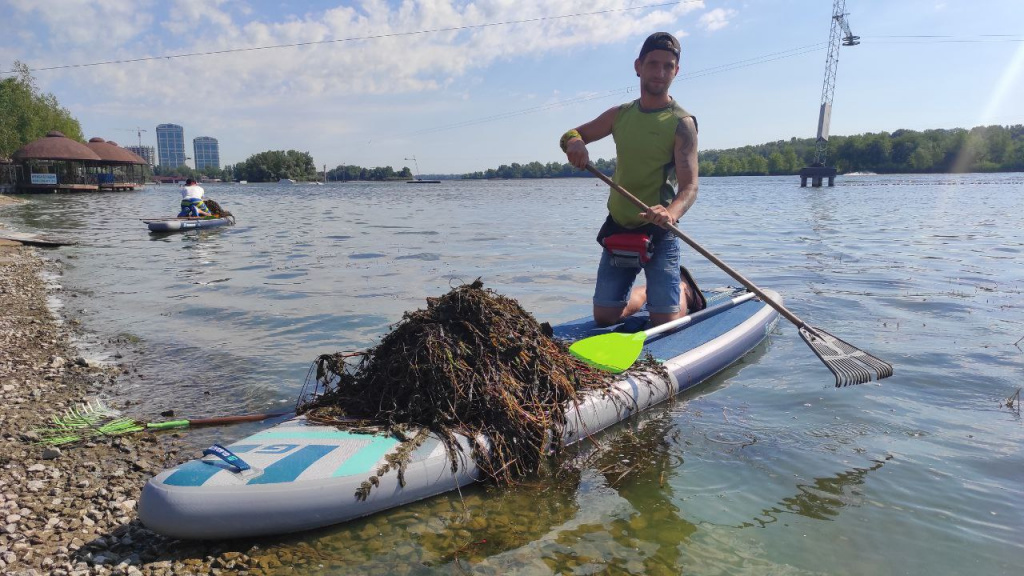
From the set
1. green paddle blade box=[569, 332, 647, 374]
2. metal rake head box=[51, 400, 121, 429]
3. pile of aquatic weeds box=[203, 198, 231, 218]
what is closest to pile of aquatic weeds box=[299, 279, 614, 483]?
green paddle blade box=[569, 332, 647, 374]

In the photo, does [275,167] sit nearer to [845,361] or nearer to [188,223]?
[188,223]

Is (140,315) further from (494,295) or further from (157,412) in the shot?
(494,295)

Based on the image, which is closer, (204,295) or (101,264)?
(204,295)

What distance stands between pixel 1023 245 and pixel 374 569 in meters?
16.5

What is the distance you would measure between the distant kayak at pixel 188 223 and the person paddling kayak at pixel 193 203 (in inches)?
12.2

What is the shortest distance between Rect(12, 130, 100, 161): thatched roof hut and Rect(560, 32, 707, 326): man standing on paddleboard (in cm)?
5479

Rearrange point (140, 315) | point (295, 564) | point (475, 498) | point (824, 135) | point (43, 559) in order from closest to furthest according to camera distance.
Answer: point (43, 559), point (295, 564), point (475, 498), point (140, 315), point (824, 135)

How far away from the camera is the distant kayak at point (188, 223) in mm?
19203

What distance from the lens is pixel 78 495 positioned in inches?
128

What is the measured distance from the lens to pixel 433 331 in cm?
386

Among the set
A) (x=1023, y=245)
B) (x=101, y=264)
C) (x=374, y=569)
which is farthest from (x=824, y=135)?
(x=374, y=569)

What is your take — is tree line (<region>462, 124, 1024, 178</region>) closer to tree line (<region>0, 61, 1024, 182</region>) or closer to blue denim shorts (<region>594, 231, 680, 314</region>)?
tree line (<region>0, 61, 1024, 182</region>)

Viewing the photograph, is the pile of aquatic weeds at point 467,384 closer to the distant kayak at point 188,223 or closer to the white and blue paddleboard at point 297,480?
the white and blue paddleboard at point 297,480

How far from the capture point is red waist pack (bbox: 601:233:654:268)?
525 cm
